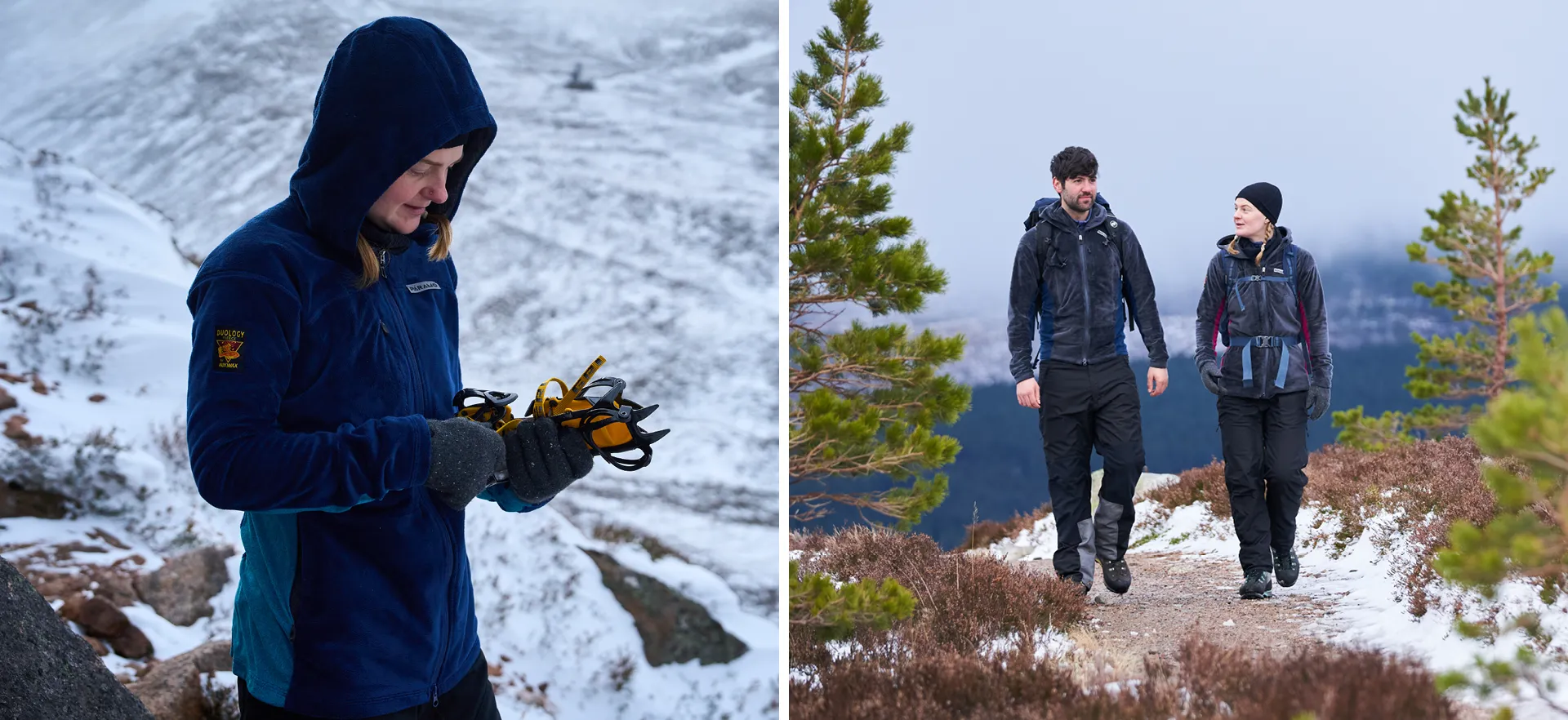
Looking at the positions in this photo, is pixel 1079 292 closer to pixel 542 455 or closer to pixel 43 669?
pixel 542 455

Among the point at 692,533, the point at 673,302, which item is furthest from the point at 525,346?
the point at 692,533

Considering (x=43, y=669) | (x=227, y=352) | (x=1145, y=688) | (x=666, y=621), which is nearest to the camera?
(x=227, y=352)

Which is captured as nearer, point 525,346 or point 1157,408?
point 525,346

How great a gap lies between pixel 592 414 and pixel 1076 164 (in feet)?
7.93

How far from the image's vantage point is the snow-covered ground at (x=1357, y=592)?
1.68 metres

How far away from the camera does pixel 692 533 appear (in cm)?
486

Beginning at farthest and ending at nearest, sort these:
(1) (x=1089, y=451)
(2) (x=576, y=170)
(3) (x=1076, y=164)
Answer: (2) (x=576, y=170), (1) (x=1089, y=451), (3) (x=1076, y=164)

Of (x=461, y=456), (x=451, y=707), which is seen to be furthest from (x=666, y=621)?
(x=461, y=456)

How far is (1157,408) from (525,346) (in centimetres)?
432

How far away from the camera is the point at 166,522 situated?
14.7 ft

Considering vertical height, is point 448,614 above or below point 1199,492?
above

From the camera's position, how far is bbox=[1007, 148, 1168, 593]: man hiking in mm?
3443

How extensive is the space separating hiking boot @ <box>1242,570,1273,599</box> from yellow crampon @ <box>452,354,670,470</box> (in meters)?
2.15

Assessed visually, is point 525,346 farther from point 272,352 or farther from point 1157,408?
point 1157,408
